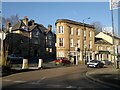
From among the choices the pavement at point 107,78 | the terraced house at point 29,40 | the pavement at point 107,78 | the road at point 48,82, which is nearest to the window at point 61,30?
the terraced house at point 29,40

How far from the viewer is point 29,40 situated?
2906 inches

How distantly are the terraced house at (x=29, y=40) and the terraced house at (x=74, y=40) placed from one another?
9.53 meters

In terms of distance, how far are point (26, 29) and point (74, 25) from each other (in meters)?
15.4

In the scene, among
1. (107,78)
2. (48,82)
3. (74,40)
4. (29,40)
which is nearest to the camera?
(48,82)

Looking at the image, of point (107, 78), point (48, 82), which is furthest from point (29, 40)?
point (48, 82)

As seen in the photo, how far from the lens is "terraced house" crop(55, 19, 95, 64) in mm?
62344

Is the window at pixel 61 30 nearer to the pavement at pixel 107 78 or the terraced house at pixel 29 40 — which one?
the terraced house at pixel 29 40

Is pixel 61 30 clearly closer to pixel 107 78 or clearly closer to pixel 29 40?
pixel 29 40

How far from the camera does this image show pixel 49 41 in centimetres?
8350

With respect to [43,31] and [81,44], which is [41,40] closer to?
[43,31]

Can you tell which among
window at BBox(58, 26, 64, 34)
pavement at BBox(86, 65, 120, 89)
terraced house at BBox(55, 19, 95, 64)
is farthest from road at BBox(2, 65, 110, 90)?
window at BBox(58, 26, 64, 34)

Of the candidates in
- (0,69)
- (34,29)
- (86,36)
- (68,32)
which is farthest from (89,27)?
(0,69)

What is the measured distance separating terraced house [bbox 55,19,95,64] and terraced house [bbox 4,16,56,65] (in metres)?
9.53

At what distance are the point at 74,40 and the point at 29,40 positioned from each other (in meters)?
15.3
